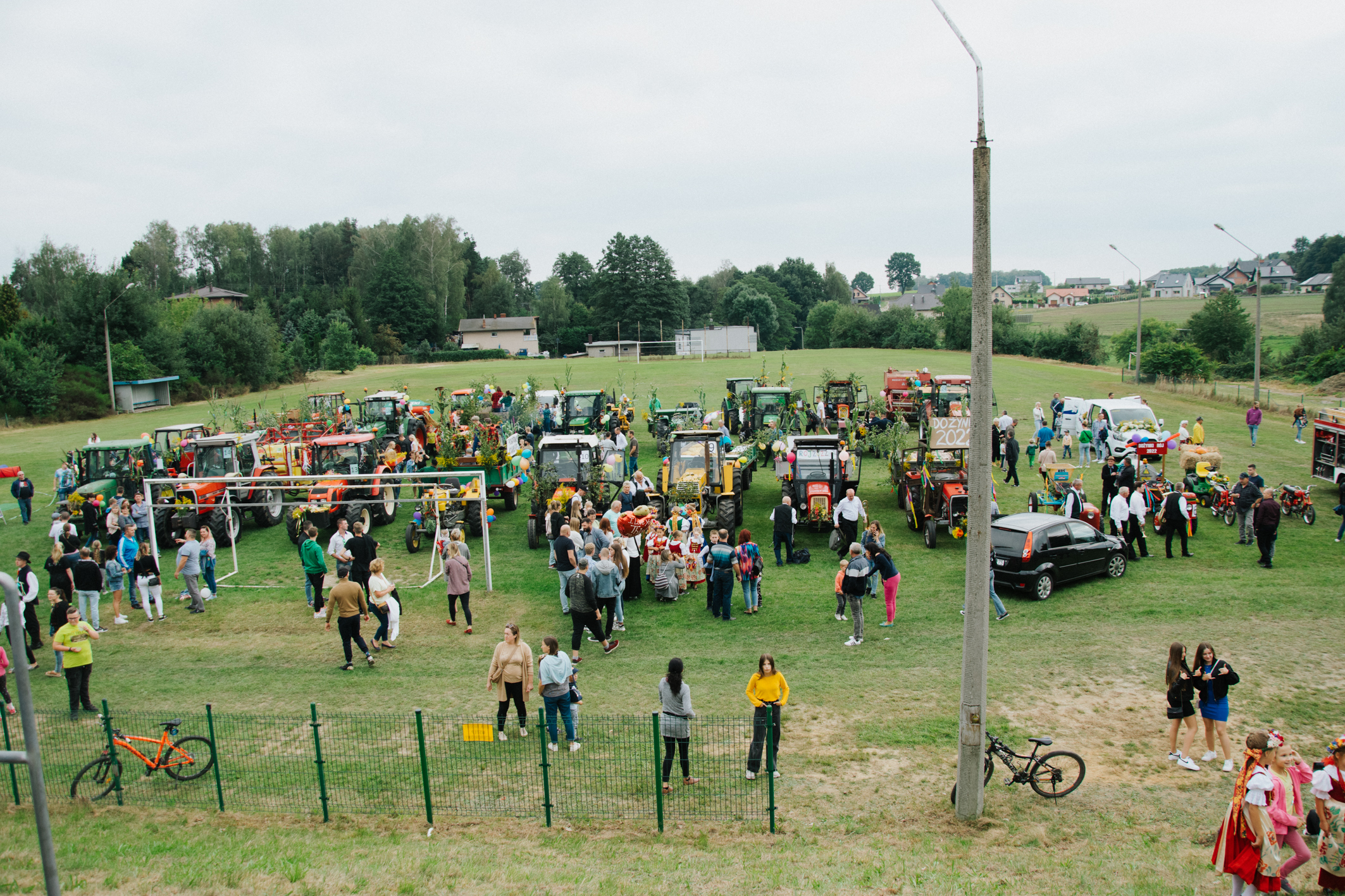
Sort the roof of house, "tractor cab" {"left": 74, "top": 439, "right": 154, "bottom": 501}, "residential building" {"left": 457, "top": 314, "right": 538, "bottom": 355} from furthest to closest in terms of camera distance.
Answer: "residential building" {"left": 457, "top": 314, "right": 538, "bottom": 355}, the roof of house, "tractor cab" {"left": 74, "top": 439, "right": 154, "bottom": 501}

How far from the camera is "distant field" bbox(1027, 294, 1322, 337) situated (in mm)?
71875

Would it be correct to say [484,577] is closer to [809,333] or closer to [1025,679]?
[1025,679]

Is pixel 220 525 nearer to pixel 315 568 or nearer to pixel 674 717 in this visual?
pixel 315 568

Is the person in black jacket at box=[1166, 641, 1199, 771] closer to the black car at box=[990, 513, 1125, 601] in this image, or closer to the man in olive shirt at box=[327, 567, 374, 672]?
the black car at box=[990, 513, 1125, 601]

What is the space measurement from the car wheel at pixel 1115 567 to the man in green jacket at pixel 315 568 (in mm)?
12637

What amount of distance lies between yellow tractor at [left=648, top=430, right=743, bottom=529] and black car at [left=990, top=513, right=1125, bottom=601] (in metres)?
5.02

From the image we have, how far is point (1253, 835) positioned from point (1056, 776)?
5.84 feet

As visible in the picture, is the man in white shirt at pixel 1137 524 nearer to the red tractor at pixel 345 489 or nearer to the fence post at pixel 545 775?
the fence post at pixel 545 775

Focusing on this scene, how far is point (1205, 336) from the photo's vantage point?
50812 mm

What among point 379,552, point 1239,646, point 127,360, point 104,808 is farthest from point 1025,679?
point 127,360

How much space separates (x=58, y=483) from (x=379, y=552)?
8.91 metres

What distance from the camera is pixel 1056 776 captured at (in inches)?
294

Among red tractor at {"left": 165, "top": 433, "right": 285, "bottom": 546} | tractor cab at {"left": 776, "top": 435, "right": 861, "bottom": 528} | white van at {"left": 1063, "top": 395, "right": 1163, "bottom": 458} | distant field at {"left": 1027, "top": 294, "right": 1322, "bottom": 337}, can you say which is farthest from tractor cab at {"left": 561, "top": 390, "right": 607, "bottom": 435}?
distant field at {"left": 1027, "top": 294, "right": 1322, "bottom": 337}

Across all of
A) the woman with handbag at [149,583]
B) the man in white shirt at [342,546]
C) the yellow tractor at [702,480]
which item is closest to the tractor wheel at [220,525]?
the woman with handbag at [149,583]
